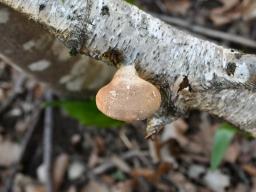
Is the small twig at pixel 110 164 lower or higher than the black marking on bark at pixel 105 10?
lower

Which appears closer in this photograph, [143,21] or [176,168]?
[143,21]

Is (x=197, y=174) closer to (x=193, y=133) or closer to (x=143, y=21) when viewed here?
(x=193, y=133)

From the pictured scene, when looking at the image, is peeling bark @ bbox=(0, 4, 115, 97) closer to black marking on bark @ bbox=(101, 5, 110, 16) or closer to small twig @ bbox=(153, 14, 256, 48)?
black marking on bark @ bbox=(101, 5, 110, 16)

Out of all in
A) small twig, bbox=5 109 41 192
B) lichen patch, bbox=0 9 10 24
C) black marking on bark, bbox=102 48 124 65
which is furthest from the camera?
small twig, bbox=5 109 41 192

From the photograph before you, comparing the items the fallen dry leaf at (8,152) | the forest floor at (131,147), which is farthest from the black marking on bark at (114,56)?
the fallen dry leaf at (8,152)

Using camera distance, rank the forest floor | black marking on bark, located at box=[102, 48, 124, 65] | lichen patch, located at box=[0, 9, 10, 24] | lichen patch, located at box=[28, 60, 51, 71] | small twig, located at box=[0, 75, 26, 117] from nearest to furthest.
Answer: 1. black marking on bark, located at box=[102, 48, 124, 65]
2. lichen patch, located at box=[0, 9, 10, 24]
3. lichen patch, located at box=[28, 60, 51, 71]
4. the forest floor
5. small twig, located at box=[0, 75, 26, 117]

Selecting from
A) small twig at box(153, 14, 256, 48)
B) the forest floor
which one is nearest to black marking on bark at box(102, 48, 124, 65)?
the forest floor

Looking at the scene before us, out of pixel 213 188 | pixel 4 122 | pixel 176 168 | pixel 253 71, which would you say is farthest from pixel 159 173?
pixel 253 71

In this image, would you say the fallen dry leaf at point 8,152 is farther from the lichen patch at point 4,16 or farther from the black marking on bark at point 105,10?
the black marking on bark at point 105,10
